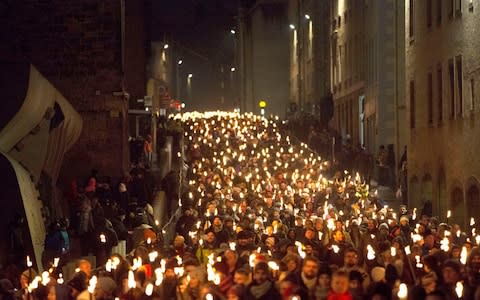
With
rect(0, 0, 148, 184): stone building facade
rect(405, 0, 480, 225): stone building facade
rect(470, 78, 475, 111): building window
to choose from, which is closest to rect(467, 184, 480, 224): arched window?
rect(405, 0, 480, 225): stone building facade

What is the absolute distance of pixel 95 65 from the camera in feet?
125

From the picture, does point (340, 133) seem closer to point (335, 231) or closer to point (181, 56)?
point (335, 231)

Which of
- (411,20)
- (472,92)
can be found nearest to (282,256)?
(472,92)

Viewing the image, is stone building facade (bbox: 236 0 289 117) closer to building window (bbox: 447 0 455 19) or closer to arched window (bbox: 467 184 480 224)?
building window (bbox: 447 0 455 19)

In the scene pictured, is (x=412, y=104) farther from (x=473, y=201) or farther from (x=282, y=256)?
(x=282, y=256)

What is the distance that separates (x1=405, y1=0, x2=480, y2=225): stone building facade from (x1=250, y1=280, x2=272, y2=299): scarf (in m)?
16.6

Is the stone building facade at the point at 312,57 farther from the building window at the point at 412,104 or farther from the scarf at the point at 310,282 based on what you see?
the scarf at the point at 310,282

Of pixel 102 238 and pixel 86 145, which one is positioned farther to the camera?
pixel 86 145

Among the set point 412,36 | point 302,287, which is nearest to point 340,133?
point 412,36

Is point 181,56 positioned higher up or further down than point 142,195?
higher up

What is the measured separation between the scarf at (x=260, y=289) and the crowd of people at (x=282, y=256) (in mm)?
12

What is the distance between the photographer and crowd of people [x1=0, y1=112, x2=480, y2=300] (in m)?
13.4

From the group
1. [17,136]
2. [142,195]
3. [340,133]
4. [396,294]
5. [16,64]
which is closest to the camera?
[396,294]

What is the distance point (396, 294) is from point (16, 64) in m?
26.0
